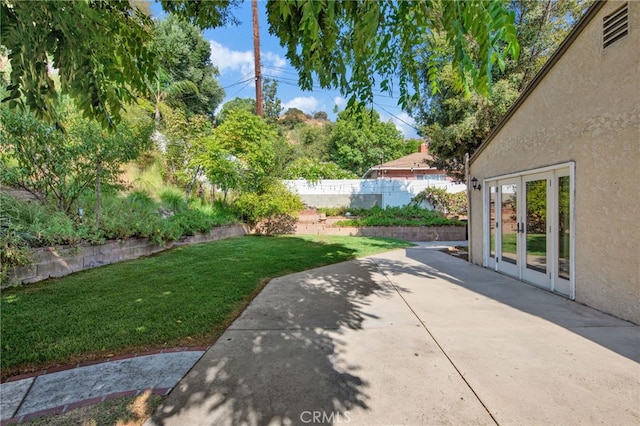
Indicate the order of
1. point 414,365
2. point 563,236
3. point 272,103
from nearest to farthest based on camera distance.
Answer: point 414,365, point 563,236, point 272,103

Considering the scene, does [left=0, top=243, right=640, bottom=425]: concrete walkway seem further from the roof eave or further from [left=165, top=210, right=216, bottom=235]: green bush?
[left=165, top=210, right=216, bottom=235]: green bush

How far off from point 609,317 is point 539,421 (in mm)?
2911

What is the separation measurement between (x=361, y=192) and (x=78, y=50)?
1508 cm

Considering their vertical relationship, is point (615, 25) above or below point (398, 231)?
above

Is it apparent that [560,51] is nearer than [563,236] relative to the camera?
Yes

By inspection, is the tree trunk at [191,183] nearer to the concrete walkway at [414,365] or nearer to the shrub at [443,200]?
the concrete walkway at [414,365]

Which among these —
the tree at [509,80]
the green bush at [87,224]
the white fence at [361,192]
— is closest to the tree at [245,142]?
the green bush at [87,224]

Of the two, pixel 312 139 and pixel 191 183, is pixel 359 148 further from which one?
pixel 191 183

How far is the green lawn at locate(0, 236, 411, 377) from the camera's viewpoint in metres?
2.94

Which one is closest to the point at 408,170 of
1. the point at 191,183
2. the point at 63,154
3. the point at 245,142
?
the point at 245,142

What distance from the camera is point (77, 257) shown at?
5.72 metres

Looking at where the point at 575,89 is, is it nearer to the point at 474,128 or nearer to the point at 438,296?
the point at 438,296

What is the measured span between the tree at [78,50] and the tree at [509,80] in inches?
317

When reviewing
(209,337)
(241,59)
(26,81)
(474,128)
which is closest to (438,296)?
(209,337)
